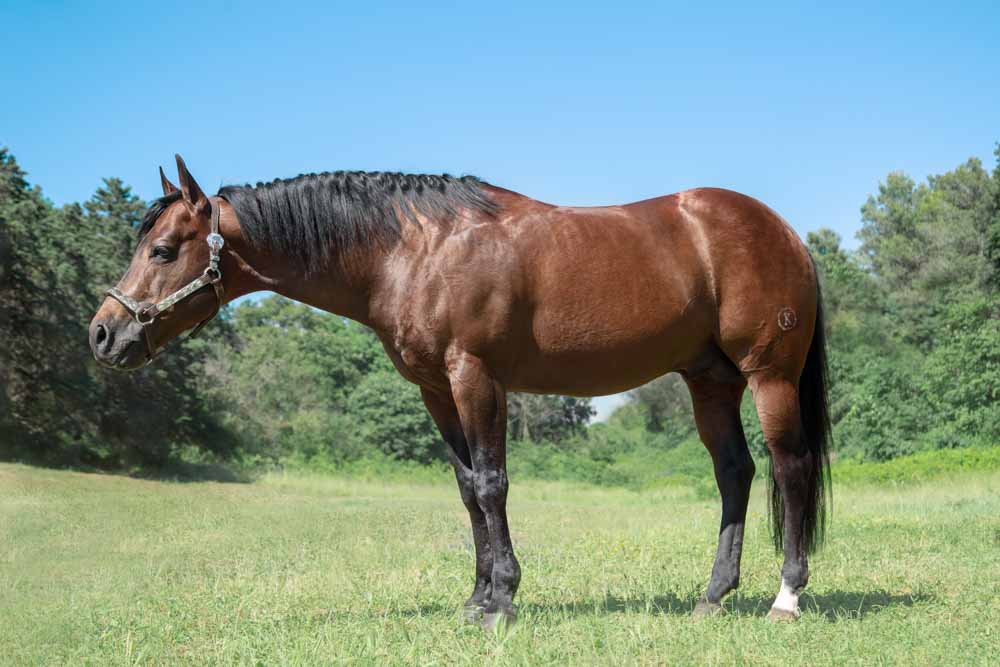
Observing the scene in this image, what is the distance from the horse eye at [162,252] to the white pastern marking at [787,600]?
4.10 metres

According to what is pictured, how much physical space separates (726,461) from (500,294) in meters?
1.99

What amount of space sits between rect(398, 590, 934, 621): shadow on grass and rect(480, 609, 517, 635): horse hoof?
320 mm

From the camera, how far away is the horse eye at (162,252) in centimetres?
491

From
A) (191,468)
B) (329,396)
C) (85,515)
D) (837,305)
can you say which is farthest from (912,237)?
(85,515)

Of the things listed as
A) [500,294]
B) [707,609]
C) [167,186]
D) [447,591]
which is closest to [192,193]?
[167,186]

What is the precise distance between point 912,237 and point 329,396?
36048 mm

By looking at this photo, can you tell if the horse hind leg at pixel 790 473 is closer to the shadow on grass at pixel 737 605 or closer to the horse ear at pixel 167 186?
the shadow on grass at pixel 737 605

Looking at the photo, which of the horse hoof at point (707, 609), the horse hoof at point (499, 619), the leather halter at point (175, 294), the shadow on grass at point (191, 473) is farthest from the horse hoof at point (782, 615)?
the shadow on grass at point (191, 473)

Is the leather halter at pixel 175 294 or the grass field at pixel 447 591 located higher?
the leather halter at pixel 175 294

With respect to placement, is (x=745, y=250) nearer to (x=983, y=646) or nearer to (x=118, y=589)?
(x=983, y=646)

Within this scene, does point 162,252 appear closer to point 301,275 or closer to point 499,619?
point 301,275

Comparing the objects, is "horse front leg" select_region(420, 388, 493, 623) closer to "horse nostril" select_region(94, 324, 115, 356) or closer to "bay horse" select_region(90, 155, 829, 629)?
"bay horse" select_region(90, 155, 829, 629)

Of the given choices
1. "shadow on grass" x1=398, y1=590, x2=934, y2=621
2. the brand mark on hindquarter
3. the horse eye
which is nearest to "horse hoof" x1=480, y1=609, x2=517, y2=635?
"shadow on grass" x1=398, y1=590, x2=934, y2=621

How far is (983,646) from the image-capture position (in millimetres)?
4180
